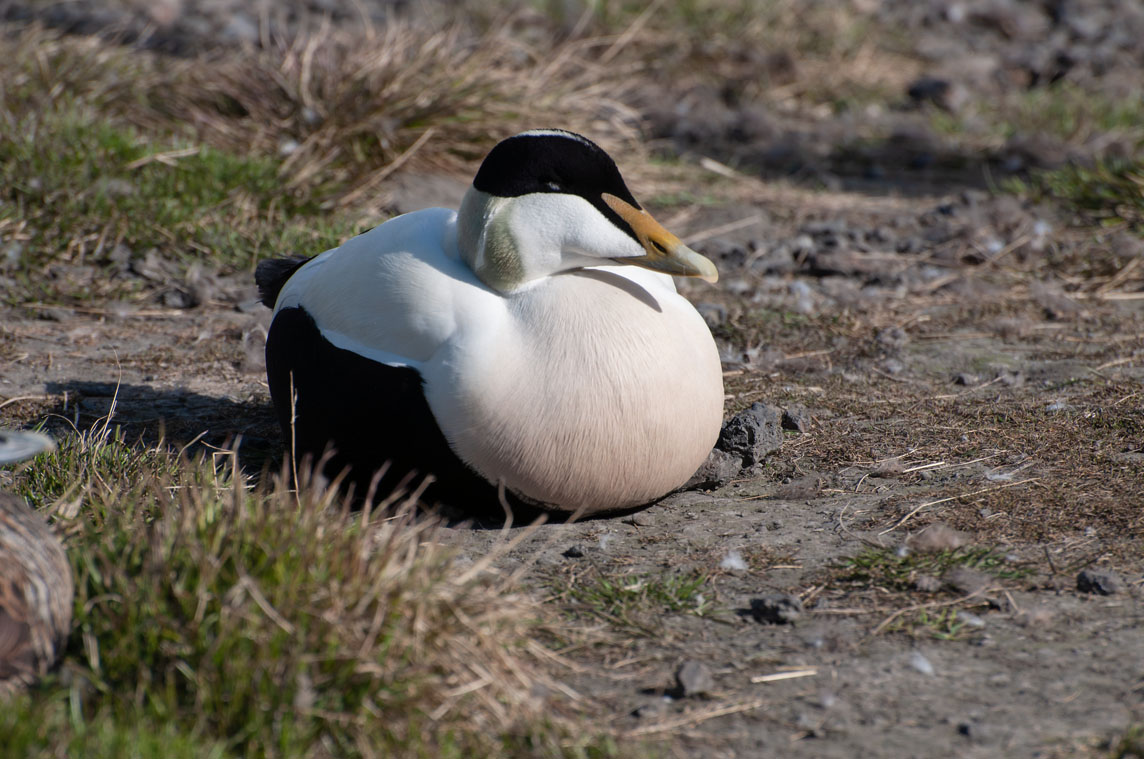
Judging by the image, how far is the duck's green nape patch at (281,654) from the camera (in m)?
1.93

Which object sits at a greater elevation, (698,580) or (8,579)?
(8,579)

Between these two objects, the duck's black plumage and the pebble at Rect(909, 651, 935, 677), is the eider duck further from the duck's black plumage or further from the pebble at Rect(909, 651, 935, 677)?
the pebble at Rect(909, 651, 935, 677)

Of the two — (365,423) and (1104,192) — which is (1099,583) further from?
Result: (1104,192)

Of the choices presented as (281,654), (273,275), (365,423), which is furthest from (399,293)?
(281,654)

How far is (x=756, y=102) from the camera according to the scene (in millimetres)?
7320

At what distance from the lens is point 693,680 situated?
2.20 metres

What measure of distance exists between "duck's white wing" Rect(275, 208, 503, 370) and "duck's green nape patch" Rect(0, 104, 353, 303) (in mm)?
1666

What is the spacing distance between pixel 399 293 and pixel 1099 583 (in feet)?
5.26

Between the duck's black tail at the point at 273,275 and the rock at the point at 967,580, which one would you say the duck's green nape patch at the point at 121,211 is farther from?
the rock at the point at 967,580

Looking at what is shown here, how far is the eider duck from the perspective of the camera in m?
2.01

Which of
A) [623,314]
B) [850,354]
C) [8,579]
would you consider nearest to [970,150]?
[850,354]

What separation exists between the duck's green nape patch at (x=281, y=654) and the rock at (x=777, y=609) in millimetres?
511

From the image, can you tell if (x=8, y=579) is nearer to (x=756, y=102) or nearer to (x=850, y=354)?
(x=850, y=354)

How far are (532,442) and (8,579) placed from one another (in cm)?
109
